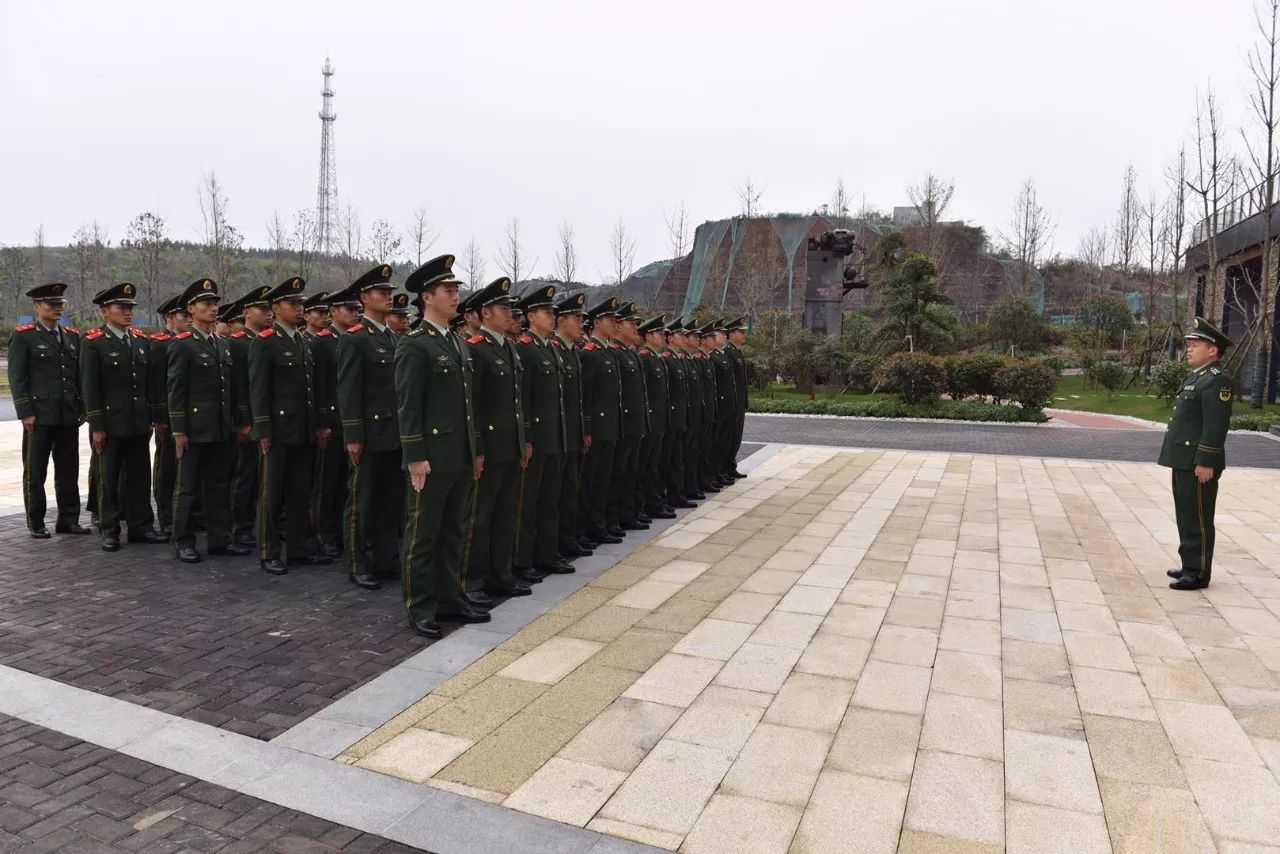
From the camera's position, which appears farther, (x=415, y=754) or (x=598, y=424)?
(x=598, y=424)

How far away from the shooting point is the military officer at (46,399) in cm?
675

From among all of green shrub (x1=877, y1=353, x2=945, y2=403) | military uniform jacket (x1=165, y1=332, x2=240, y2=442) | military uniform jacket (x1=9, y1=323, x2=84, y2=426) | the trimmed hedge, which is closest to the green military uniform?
military uniform jacket (x1=165, y1=332, x2=240, y2=442)

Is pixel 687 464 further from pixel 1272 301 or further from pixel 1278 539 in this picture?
pixel 1272 301

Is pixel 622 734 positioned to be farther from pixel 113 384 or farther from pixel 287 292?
pixel 113 384

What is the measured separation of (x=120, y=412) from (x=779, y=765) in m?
6.02

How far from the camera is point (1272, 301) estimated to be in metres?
20.8

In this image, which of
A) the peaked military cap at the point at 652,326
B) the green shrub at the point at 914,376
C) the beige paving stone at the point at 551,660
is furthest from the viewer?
the green shrub at the point at 914,376

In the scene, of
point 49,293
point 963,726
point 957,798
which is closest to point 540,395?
point 963,726

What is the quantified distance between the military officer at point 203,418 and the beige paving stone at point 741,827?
4961 millimetres

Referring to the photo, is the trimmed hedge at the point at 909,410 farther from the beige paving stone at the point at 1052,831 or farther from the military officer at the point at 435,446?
the beige paving stone at the point at 1052,831

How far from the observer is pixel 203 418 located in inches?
248

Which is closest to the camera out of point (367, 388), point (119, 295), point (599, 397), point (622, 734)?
point (622, 734)

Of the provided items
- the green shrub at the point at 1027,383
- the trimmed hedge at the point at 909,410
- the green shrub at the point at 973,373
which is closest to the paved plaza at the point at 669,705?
the trimmed hedge at the point at 909,410

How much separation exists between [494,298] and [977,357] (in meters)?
17.2
